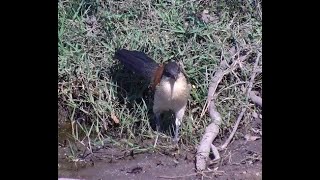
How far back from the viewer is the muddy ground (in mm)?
5086

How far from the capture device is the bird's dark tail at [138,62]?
18.8 feet

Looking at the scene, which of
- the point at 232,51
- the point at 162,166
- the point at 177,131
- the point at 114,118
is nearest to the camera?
the point at 162,166

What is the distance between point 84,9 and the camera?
277 inches

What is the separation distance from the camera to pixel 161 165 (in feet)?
17.2

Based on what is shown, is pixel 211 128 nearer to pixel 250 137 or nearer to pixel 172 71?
pixel 250 137

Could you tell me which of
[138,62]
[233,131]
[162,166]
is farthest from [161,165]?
[138,62]

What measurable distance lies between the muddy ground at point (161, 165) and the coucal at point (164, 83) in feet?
0.93

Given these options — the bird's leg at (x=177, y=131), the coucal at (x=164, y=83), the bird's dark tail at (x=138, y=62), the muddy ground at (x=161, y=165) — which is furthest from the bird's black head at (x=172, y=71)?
the muddy ground at (x=161, y=165)

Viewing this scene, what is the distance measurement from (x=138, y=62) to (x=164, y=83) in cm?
41

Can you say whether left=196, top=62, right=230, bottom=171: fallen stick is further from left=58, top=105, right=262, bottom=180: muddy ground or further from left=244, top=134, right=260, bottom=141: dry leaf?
left=244, top=134, right=260, bottom=141: dry leaf

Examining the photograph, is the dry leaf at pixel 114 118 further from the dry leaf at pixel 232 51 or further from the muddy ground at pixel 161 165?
the dry leaf at pixel 232 51

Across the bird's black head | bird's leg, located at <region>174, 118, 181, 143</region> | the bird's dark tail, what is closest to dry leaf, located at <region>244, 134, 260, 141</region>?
bird's leg, located at <region>174, 118, 181, 143</region>

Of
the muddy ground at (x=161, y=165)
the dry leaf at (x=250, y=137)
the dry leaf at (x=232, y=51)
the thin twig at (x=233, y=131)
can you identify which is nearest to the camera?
the muddy ground at (x=161, y=165)
